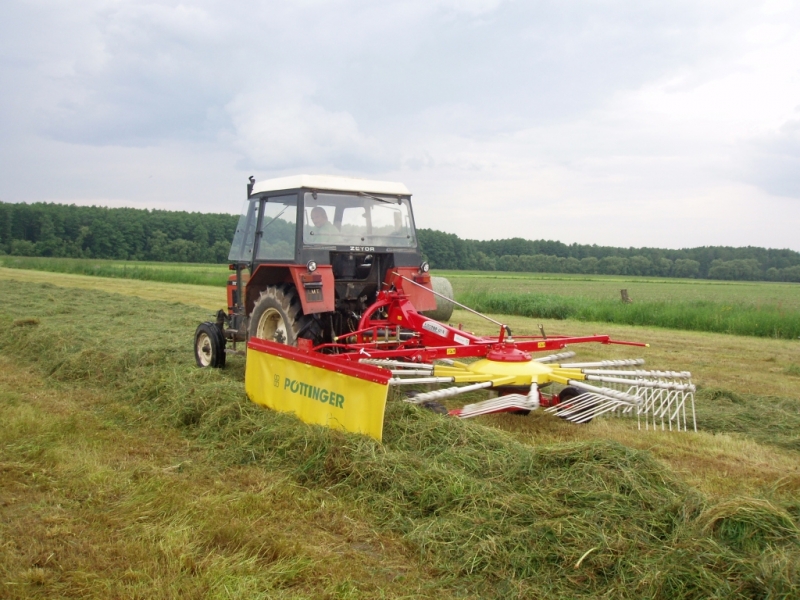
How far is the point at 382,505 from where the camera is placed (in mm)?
3787

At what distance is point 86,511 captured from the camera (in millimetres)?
3654

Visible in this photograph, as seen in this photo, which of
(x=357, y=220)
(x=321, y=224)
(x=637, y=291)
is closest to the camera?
(x=321, y=224)

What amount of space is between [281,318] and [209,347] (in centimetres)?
141

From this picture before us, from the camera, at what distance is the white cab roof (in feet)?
22.6

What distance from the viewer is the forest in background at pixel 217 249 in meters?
53.0

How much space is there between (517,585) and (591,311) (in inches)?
570

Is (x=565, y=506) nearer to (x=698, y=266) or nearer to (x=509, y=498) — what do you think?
(x=509, y=498)

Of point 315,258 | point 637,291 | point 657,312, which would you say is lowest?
point 637,291

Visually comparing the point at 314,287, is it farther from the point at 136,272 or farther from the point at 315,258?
the point at 136,272

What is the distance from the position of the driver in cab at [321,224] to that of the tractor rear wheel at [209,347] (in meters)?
1.75

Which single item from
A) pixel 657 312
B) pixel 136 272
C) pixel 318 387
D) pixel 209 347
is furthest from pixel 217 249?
pixel 318 387

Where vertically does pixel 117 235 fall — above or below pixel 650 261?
above

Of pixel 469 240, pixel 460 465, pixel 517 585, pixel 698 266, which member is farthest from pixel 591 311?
pixel 698 266

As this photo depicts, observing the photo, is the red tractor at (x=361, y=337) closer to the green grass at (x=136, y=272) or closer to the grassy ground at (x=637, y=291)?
the grassy ground at (x=637, y=291)
